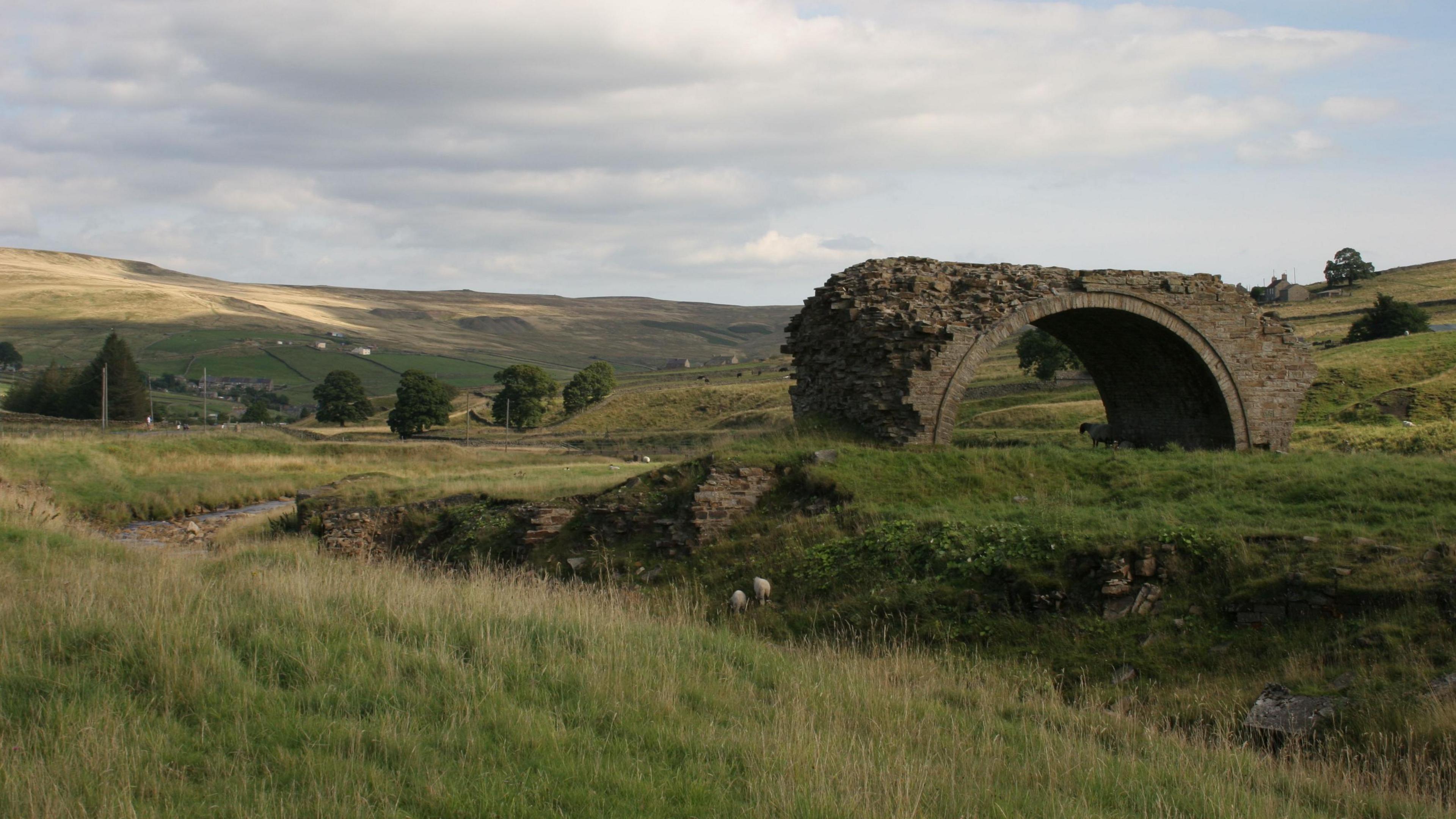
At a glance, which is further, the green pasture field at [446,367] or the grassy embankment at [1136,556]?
the green pasture field at [446,367]

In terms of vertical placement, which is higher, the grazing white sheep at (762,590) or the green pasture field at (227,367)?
the grazing white sheep at (762,590)

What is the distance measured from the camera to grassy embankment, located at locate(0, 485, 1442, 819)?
4.41 metres

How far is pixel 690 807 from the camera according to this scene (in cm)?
452

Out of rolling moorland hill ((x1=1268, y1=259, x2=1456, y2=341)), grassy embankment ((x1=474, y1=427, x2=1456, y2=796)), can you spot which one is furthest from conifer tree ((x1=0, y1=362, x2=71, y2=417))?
rolling moorland hill ((x1=1268, y1=259, x2=1456, y2=341))

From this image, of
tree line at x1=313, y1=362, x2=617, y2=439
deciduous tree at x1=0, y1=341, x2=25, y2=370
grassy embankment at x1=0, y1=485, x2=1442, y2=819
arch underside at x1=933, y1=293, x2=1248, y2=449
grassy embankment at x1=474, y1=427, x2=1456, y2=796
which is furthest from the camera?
deciduous tree at x1=0, y1=341, x2=25, y2=370

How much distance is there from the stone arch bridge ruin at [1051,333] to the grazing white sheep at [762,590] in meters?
5.24

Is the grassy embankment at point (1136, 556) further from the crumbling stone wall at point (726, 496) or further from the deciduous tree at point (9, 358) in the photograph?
the deciduous tree at point (9, 358)

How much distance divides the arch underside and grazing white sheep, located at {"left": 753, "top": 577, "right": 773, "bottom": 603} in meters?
5.65

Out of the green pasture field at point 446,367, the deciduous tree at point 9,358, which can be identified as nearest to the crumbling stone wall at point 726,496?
the deciduous tree at point 9,358

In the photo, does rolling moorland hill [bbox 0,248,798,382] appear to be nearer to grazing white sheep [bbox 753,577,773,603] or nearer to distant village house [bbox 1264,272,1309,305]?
distant village house [bbox 1264,272,1309,305]

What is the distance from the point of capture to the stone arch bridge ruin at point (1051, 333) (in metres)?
16.2

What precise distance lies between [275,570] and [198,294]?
176015mm

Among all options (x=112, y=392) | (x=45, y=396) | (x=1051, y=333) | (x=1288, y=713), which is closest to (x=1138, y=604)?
(x=1288, y=713)

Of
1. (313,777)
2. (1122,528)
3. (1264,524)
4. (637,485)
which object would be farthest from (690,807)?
(637,485)
